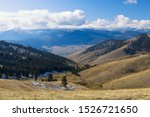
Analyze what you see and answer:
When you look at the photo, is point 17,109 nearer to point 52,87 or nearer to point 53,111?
point 53,111

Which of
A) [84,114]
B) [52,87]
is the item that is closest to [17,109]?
[84,114]

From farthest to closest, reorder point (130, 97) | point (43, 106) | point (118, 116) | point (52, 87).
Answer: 1. point (52, 87)
2. point (130, 97)
3. point (43, 106)
4. point (118, 116)

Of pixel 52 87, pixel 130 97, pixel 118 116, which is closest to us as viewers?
pixel 118 116

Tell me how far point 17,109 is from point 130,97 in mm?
13906

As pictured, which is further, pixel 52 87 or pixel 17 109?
pixel 52 87

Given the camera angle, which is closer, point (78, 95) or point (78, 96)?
point (78, 96)

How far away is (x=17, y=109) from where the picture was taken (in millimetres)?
23672

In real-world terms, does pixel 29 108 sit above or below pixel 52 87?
above

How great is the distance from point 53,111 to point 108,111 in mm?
3787

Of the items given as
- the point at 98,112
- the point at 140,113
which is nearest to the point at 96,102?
the point at 98,112

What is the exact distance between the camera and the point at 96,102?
2509 centimetres

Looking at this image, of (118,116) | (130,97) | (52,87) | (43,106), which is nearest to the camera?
(118,116)

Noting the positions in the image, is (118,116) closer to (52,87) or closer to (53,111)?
(53,111)

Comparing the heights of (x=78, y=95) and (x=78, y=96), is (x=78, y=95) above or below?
below
